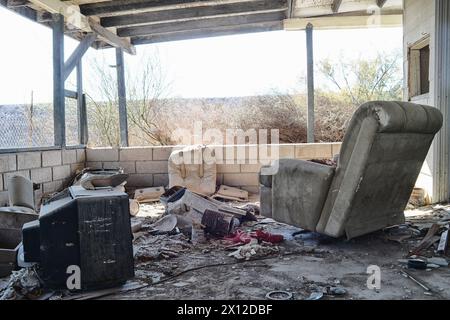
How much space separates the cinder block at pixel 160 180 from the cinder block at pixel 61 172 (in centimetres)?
134

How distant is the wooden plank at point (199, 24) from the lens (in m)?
6.45

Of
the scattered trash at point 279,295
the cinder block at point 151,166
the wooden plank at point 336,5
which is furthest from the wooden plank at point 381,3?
the scattered trash at point 279,295

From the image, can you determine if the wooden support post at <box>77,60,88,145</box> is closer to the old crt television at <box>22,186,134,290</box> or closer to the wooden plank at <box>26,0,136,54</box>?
the wooden plank at <box>26,0,136,54</box>

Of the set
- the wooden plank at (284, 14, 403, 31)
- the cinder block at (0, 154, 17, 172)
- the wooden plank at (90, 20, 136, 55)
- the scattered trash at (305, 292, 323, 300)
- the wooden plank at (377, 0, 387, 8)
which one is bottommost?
the scattered trash at (305, 292, 323, 300)

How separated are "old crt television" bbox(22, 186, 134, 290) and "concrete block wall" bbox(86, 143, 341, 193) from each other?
3901mm

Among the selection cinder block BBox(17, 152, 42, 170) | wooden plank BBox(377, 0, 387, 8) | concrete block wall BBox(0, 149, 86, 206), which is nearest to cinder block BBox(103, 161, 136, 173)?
concrete block wall BBox(0, 149, 86, 206)

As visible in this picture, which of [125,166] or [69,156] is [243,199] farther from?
[69,156]

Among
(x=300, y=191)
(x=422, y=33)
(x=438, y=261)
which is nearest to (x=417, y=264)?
(x=438, y=261)

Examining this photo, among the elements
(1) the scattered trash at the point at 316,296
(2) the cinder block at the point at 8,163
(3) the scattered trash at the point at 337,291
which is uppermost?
(2) the cinder block at the point at 8,163

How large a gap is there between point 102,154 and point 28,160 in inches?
63.9

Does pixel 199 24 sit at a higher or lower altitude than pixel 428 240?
higher

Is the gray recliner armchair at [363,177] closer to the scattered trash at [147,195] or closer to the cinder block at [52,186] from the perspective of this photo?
the scattered trash at [147,195]

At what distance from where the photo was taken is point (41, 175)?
5.26 meters

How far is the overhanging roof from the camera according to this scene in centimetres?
575
